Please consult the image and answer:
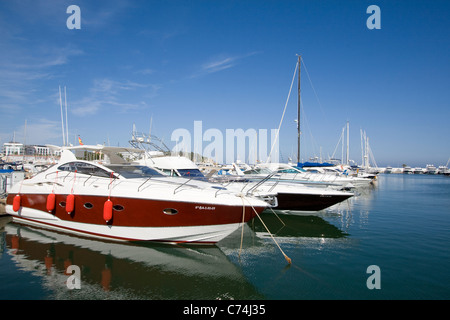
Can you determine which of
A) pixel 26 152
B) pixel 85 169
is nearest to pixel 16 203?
pixel 85 169

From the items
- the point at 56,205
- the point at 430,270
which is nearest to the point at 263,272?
the point at 430,270

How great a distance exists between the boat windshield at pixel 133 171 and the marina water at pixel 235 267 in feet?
7.13

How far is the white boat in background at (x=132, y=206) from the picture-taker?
6984 mm

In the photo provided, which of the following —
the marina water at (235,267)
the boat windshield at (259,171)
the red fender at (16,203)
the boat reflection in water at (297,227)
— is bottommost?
the boat reflection in water at (297,227)

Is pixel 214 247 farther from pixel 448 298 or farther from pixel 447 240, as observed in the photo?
pixel 447 240

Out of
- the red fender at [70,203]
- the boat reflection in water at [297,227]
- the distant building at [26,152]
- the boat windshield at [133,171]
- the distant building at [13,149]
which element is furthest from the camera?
the distant building at [13,149]

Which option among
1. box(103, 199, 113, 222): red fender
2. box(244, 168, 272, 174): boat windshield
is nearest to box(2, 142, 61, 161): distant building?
box(244, 168, 272, 174): boat windshield

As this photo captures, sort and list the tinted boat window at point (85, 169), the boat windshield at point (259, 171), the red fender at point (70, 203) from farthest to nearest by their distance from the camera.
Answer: the boat windshield at point (259, 171), the tinted boat window at point (85, 169), the red fender at point (70, 203)

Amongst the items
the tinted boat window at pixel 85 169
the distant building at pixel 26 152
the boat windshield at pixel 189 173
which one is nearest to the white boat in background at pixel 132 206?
the tinted boat window at pixel 85 169

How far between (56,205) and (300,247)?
7.85 m

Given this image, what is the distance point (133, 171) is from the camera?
905cm

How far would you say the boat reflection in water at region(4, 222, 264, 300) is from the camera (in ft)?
17.3

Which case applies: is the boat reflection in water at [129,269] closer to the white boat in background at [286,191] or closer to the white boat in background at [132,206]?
the white boat in background at [132,206]

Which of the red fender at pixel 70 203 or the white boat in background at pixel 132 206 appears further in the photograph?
the red fender at pixel 70 203
